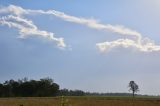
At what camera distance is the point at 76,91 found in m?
193

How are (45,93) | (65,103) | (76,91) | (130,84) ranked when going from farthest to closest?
1. (76,91)
2. (130,84)
3. (45,93)
4. (65,103)

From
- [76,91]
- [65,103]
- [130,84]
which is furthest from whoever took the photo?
[76,91]

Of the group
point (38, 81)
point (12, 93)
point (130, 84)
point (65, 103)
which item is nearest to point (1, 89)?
point (12, 93)

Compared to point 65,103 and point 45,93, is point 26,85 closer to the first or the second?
point 45,93

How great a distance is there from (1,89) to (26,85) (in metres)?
8.87

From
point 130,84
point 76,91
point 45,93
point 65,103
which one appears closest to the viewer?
point 65,103

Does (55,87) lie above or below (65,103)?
above

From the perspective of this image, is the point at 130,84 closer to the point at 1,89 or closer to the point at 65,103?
the point at 1,89

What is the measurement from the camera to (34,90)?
136500mm

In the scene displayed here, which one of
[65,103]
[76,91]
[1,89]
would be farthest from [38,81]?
[65,103]

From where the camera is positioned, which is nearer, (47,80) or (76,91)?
(47,80)

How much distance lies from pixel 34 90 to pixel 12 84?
9.49 metres

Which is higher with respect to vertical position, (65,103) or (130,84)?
(130,84)

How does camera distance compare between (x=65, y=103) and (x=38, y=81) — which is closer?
(x=65, y=103)
